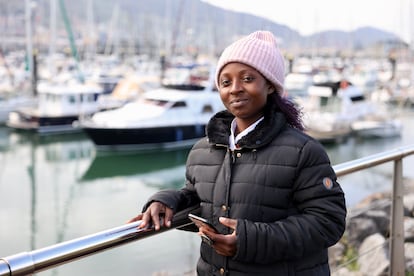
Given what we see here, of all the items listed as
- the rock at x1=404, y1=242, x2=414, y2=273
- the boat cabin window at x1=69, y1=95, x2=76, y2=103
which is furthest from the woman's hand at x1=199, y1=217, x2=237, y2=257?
the boat cabin window at x1=69, y1=95, x2=76, y2=103

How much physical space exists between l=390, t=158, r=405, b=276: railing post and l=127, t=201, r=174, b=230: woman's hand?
136 cm

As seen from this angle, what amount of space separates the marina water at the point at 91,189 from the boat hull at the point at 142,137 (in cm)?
34

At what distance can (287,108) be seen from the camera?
1.43 meters

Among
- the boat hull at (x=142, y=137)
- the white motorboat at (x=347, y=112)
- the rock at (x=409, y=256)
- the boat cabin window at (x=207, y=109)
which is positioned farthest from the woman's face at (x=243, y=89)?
the white motorboat at (x=347, y=112)

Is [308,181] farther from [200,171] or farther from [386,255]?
[386,255]

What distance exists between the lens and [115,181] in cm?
1409

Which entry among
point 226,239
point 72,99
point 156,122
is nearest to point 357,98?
point 156,122

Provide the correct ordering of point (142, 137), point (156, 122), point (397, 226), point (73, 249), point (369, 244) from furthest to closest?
1. point (156, 122)
2. point (142, 137)
3. point (369, 244)
4. point (397, 226)
5. point (73, 249)

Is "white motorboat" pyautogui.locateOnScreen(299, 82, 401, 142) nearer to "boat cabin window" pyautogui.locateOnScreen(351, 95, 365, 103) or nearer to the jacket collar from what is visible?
"boat cabin window" pyautogui.locateOnScreen(351, 95, 365, 103)

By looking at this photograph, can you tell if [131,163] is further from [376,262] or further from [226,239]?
[226,239]

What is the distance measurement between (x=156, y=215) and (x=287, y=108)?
1.51ft

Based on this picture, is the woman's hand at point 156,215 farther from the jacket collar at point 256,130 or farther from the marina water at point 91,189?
the marina water at point 91,189

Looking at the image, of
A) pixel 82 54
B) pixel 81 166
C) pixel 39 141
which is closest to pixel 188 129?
pixel 81 166

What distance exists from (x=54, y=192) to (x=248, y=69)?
12.2 metres
